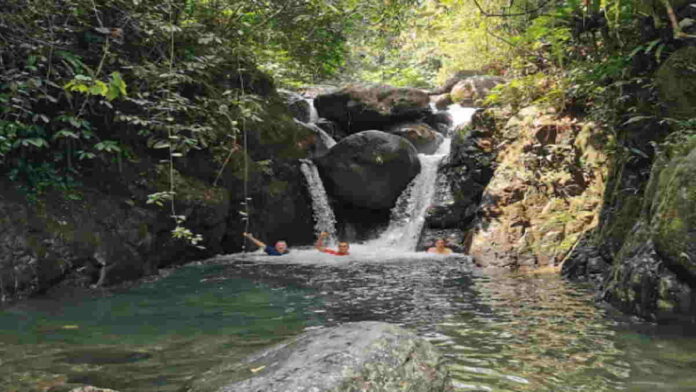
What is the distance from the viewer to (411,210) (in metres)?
14.4

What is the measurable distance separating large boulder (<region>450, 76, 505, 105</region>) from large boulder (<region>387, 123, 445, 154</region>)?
3977mm

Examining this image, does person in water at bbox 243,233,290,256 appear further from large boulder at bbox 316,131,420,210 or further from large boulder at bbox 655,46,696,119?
large boulder at bbox 655,46,696,119

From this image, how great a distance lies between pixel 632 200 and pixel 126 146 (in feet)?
27.6

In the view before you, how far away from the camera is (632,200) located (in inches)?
279

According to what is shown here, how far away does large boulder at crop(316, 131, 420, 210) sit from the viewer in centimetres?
1438

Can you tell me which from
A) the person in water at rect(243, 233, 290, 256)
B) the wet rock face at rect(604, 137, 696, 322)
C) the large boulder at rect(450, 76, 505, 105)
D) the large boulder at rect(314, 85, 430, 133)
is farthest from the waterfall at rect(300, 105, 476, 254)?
the wet rock face at rect(604, 137, 696, 322)

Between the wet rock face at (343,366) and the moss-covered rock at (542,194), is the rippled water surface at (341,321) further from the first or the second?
the moss-covered rock at (542,194)

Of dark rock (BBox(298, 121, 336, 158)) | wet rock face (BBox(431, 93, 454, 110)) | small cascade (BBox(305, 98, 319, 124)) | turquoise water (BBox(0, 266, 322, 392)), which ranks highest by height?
wet rock face (BBox(431, 93, 454, 110))

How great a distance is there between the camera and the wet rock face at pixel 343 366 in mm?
2877

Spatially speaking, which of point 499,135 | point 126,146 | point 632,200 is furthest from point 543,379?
point 499,135

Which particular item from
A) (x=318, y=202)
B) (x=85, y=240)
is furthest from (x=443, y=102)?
(x=85, y=240)

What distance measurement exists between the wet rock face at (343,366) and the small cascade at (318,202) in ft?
35.1

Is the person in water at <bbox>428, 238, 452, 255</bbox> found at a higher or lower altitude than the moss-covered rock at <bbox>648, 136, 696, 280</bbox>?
lower

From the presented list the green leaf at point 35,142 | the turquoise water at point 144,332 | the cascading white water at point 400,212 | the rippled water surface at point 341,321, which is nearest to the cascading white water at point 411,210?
the cascading white water at point 400,212
